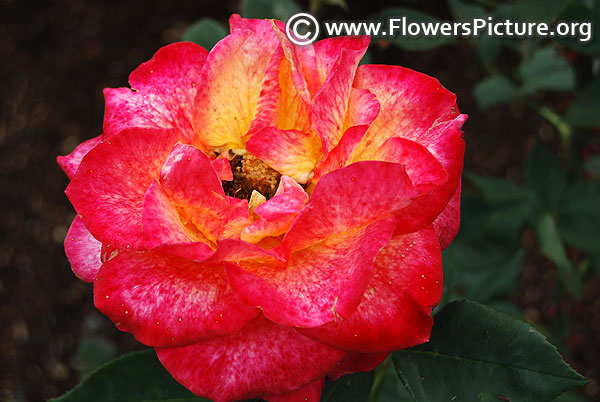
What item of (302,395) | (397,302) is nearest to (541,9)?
(397,302)

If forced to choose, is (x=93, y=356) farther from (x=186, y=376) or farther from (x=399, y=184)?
(x=399, y=184)

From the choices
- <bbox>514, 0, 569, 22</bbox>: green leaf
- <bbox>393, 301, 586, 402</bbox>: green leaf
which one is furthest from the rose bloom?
<bbox>514, 0, 569, 22</bbox>: green leaf

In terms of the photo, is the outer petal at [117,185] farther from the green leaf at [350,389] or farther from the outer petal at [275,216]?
the green leaf at [350,389]

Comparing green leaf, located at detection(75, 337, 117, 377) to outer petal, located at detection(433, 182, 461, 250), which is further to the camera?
green leaf, located at detection(75, 337, 117, 377)

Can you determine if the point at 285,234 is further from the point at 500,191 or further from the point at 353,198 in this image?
the point at 500,191

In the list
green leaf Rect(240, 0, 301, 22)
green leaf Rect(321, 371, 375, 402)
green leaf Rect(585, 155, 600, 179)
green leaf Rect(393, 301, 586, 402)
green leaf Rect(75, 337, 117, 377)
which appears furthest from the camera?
green leaf Rect(75, 337, 117, 377)

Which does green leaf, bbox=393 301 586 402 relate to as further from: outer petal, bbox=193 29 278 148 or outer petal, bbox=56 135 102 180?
outer petal, bbox=56 135 102 180

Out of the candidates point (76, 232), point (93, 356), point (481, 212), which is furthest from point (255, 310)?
point (93, 356)
